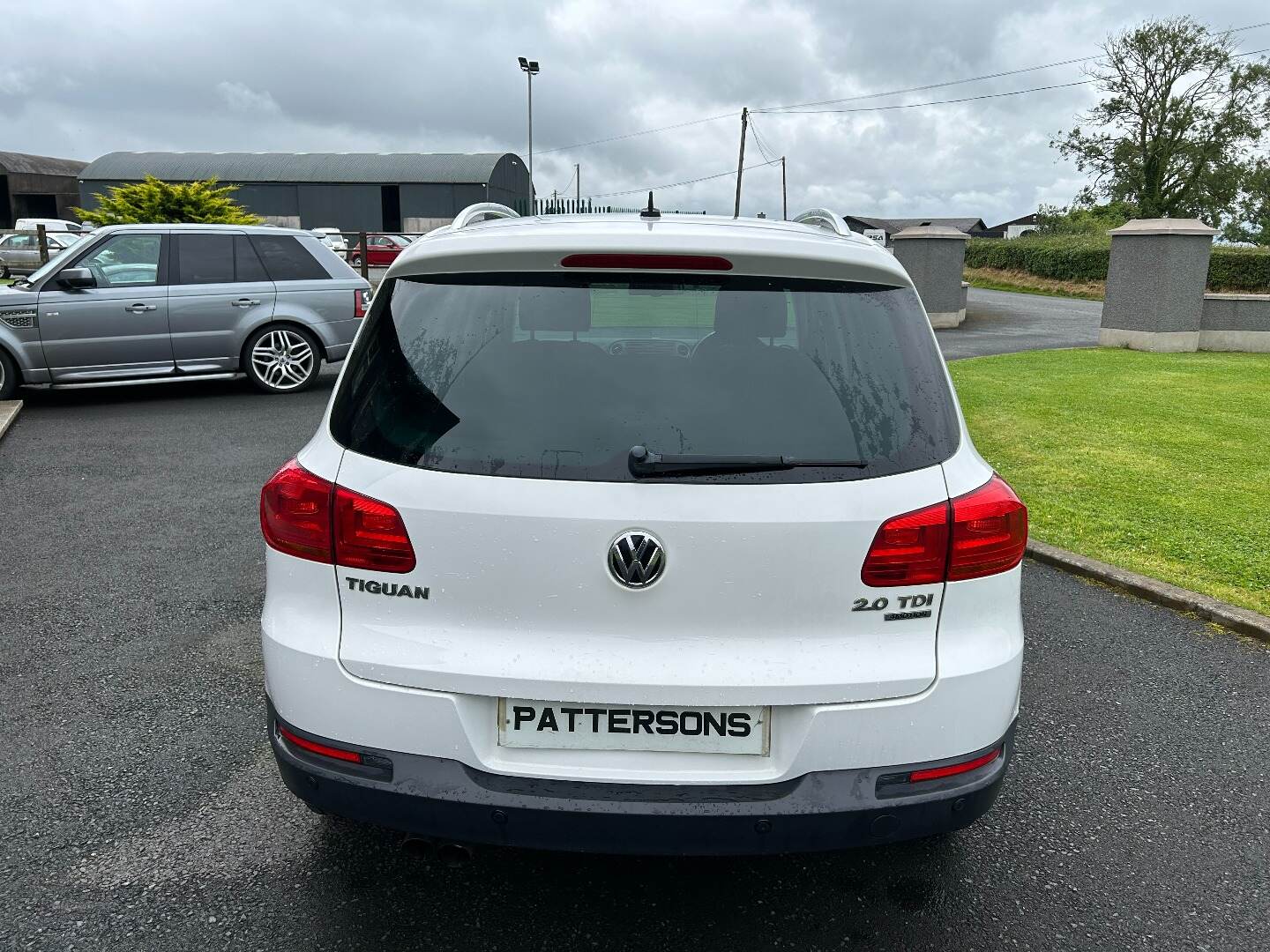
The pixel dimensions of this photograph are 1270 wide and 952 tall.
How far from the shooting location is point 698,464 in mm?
2199

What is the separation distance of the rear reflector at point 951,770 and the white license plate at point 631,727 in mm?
365

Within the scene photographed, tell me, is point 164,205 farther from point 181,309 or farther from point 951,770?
point 951,770

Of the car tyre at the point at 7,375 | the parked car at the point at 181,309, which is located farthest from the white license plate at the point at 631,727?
the car tyre at the point at 7,375

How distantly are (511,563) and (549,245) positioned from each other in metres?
0.73

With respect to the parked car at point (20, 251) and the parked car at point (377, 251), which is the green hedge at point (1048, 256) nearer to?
the parked car at point (377, 251)

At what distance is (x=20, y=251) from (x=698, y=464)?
113ft

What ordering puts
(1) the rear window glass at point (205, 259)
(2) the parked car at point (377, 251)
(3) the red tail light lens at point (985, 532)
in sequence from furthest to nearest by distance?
(2) the parked car at point (377, 251) → (1) the rear window glass at point (205, 259) → (3) the red tail light lens at point (985, 532)

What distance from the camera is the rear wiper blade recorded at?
7.20 ft

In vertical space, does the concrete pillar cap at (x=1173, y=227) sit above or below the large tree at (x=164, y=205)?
below

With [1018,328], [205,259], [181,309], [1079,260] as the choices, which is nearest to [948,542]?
[181,309]

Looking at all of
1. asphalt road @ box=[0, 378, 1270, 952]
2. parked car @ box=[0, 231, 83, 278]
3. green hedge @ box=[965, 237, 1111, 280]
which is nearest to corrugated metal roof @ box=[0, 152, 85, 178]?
parked car @ box=[0, 231, 83, 278]

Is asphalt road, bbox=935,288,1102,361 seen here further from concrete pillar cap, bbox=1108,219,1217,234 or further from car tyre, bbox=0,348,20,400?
car tyre, bbox=0,348,20,400

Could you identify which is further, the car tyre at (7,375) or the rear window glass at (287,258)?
the rear window glass at (287,258)

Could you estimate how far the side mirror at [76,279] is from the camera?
10547mm
